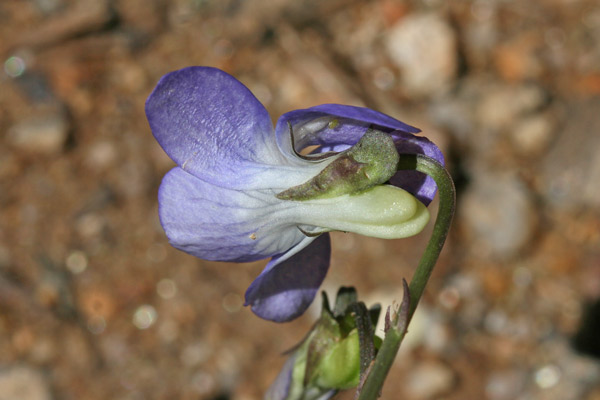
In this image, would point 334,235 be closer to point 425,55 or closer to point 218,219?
point 425,55

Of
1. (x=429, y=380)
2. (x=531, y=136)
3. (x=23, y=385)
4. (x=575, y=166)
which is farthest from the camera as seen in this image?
(x=531, y=136)

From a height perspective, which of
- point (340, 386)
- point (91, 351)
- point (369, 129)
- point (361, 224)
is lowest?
point (91, 351)

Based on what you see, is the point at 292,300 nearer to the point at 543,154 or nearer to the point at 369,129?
the point at 369,129

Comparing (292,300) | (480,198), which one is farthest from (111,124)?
(292,300)

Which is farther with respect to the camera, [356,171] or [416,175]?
[416,175]

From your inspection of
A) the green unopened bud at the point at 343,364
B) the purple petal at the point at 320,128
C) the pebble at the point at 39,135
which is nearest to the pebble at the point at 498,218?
the pebble at the point at 39,135

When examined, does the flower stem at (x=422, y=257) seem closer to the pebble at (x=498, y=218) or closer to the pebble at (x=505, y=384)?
the pebble at (x=505, y=384)

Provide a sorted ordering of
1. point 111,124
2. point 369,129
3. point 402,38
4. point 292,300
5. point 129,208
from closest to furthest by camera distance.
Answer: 1. point 369,129
2. point 292,300
3. point 129,208
4. point 111,124
5. point 402,38

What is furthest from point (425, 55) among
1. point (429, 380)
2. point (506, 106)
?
point (429, 380)
